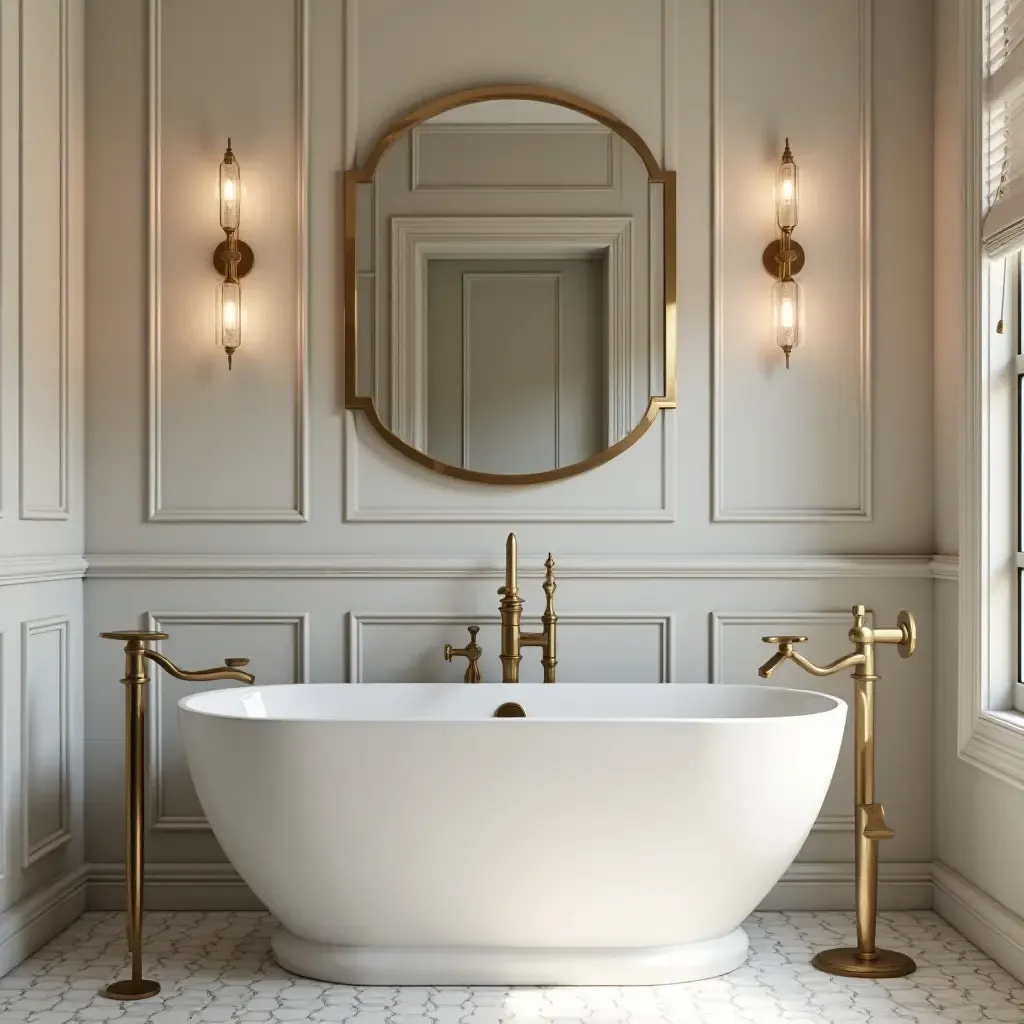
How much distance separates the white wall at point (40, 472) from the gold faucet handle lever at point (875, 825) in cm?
193

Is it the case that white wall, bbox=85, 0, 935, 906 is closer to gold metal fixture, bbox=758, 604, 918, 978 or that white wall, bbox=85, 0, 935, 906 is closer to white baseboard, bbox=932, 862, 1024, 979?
white baseboard, bbox=932, 862, 1024, 979

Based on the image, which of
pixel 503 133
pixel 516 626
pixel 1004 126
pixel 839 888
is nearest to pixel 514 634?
pixel 516 626

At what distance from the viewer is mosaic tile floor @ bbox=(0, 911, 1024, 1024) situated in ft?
8.09

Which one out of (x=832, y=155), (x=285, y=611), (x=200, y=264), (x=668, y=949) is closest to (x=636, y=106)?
(x=832, y=155)

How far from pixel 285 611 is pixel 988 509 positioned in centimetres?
178

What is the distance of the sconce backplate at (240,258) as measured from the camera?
3.23 metres

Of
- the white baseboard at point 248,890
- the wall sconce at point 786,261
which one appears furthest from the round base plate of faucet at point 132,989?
the wall sconce at point 786,261

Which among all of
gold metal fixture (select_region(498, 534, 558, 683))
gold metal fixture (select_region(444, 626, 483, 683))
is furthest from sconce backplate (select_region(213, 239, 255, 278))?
gold metal fixture (select_region(444, 626, 483, 683))

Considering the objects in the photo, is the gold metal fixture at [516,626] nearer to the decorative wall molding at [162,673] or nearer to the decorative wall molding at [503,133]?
the decorative wall molding at [162,673]

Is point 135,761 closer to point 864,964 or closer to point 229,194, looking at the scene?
point 229,194

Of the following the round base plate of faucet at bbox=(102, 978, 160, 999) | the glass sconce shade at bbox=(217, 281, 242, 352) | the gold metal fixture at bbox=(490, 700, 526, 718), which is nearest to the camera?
the round base plate of faucet at bbox=(102, 978, 160, 999)

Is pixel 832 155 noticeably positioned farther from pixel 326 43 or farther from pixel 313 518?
pixel 313 518

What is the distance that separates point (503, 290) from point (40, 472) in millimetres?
1251

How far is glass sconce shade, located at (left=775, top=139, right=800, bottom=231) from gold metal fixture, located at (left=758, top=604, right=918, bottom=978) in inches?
43.9
